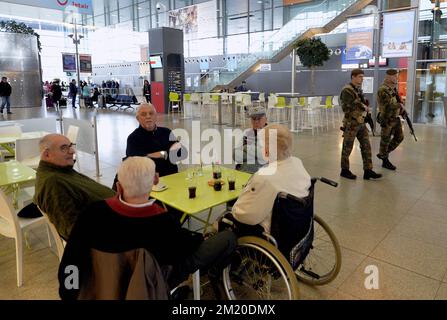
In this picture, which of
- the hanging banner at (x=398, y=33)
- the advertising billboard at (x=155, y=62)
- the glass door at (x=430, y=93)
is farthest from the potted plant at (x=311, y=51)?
the advertising billboard at (x=155, y=62)

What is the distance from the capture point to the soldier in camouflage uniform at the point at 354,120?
4.79m

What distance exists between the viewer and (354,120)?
4.87 meters

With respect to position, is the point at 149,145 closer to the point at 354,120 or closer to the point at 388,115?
the point at 354,120

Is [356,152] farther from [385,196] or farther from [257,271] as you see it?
[257,271]

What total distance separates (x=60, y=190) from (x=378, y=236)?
2.62m

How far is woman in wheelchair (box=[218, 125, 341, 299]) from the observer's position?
1.97m

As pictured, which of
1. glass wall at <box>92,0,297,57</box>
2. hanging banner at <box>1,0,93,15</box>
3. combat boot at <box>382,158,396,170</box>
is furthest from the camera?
glass wall at <box>92,0,297,57</box>

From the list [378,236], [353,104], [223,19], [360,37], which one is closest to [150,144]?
[378,236]

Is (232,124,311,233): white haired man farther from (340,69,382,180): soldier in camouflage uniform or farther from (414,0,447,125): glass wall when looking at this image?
(414,0,447,125): glass wall

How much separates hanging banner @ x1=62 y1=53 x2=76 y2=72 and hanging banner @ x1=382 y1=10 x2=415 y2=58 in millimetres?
15192

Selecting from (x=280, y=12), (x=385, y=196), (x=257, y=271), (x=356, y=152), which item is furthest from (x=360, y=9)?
(x=257, y=271)

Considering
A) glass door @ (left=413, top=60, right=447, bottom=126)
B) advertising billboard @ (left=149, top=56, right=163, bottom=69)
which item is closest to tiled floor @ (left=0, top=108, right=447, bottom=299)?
glass door @ (left=413, top=60, right=447, bottom=126)

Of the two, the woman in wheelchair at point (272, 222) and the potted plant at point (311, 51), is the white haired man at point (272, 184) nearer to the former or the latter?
the woman in wheelchair at point (272, 222)
